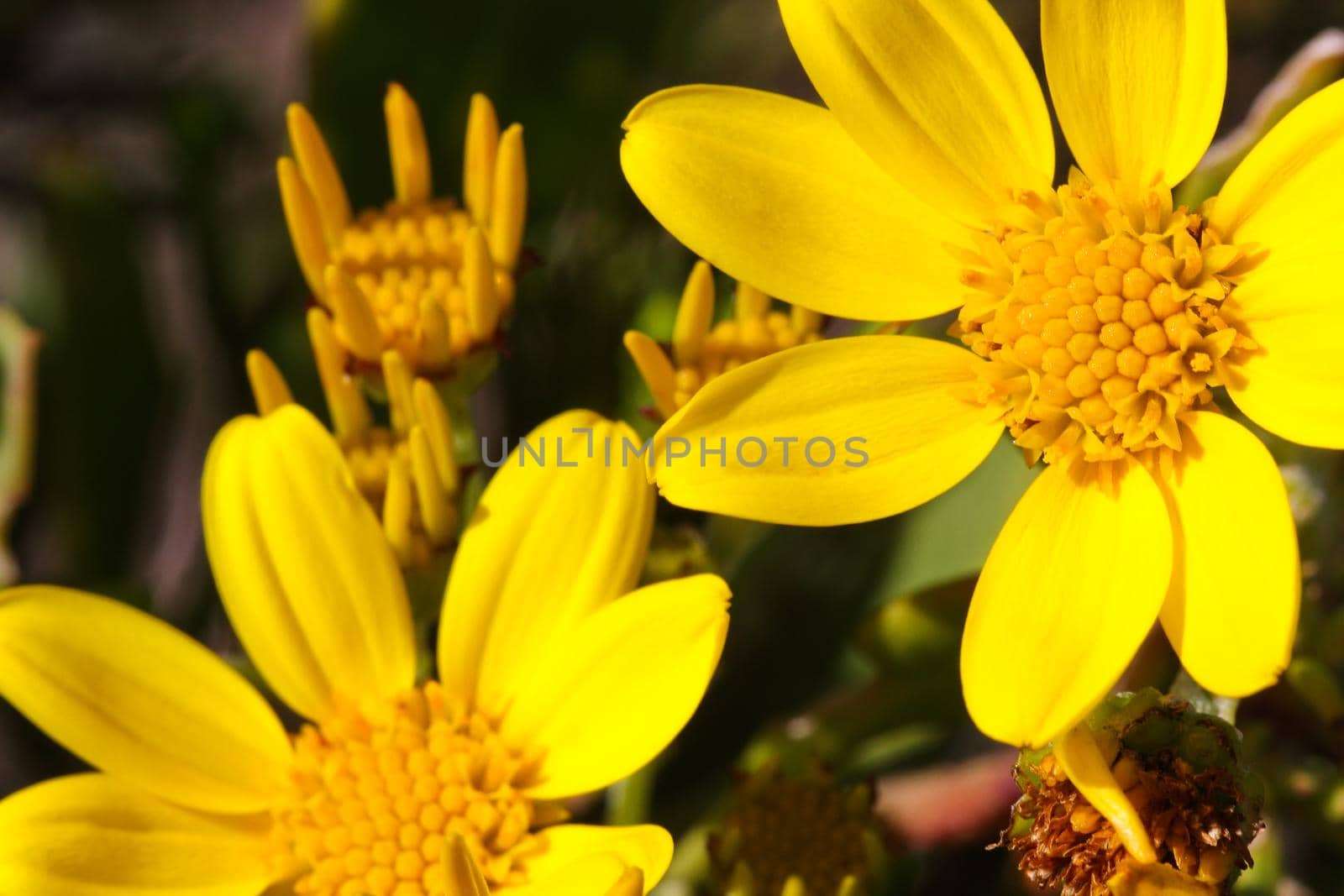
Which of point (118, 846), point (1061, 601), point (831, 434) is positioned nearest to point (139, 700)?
point (118, 846)

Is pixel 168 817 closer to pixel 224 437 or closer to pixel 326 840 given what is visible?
pixel 326 840

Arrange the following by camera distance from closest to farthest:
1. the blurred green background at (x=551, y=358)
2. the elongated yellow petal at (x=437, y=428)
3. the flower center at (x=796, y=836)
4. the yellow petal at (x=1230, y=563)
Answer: the yellow petal at (x=1230, y=563) → the elongated yellow petal at (x=437, y=428) → the flower center at (x=796, y=836) → the blurred green background at (x=551, y=358)

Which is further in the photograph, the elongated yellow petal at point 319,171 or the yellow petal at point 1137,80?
the elongated yellow petal at point 319,171

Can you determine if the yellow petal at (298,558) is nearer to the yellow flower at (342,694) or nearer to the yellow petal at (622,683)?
the yellow flower at (342,694)

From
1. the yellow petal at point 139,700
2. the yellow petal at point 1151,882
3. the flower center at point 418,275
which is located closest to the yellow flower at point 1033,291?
the yellow petal at point 1151,882

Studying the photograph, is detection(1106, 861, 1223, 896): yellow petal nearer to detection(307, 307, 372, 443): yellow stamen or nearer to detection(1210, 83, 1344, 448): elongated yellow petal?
detection(1210, 83, 1344, 448): elongated yellow petal

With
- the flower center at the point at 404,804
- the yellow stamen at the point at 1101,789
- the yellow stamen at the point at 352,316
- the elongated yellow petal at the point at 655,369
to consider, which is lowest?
the flower center at the point at 404,804
